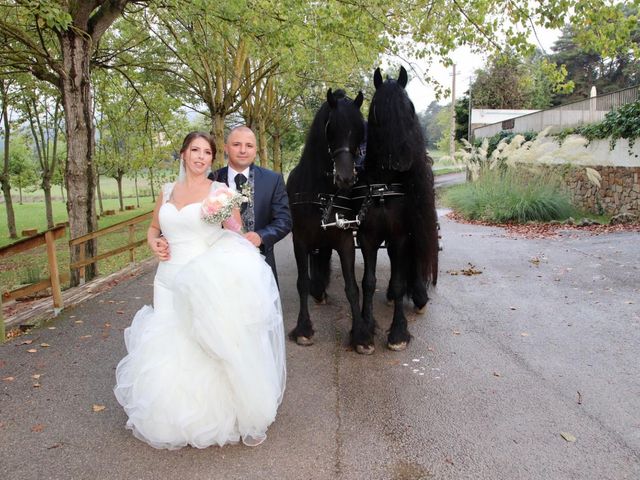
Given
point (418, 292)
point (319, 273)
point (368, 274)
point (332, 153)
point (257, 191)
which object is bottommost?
point (418, 292)

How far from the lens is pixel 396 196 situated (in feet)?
13.7

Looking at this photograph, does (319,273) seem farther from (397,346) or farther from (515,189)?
(515,189)

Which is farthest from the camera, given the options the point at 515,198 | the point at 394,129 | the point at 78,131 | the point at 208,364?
the point at 515,198

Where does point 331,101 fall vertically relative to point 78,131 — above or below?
below

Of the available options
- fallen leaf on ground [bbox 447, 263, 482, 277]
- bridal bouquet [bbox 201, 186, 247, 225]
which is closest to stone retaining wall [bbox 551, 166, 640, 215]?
fallen leaf on ground [bbox 447, 263, 482, 277]

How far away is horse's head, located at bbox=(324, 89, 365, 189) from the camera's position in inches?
146

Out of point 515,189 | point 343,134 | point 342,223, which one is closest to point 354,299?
point 342,223

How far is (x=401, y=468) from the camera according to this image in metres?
2.61

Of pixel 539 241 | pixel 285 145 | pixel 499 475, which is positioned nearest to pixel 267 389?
pixel 499 475

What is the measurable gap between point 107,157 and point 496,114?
1099 inches

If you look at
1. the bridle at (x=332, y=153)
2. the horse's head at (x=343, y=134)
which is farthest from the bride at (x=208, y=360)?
the bridle at (x=332, y=153)

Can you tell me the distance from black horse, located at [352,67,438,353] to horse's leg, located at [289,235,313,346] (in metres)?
0.56

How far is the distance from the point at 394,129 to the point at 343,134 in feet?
1.32

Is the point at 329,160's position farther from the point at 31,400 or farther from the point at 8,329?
the point at 8,329
